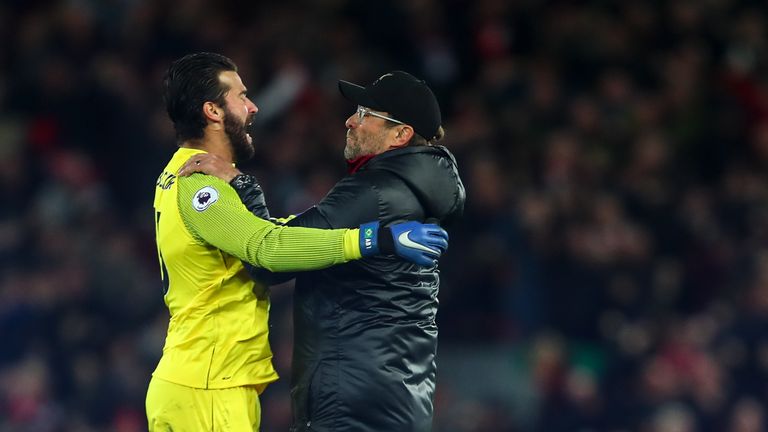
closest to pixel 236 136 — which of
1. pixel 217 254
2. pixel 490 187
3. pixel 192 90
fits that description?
pixel 192 90

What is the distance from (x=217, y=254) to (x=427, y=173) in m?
0.77

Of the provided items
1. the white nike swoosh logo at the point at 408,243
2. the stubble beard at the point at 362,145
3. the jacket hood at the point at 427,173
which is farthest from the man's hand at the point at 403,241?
the stubble beard at the point at 362,145

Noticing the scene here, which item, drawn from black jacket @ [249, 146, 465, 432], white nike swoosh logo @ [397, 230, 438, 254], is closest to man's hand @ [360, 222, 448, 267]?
white nike swoosh logo @ [397, 230, 438, 254]

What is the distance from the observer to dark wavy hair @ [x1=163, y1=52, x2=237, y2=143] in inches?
176

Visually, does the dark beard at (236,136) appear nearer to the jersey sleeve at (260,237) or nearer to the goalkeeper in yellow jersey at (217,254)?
the goalkeeper in yellow jersey at (217,254)

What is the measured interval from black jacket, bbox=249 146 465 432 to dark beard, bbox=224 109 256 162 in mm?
368

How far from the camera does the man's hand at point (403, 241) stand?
4.18 metres

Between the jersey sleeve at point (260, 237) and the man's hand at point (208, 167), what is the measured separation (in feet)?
0.15

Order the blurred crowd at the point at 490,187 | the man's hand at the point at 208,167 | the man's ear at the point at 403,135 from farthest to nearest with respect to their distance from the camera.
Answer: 1. the blurred crowd at the point at 490,187
2. the man's ear at the point at 403,135
3. the man's hand at the point at 208,167

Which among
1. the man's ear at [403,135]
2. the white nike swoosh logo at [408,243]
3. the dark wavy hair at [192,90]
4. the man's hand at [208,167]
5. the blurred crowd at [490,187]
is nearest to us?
the white nike swoosh logo at [408,243]

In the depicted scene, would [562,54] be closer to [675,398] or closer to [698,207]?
[698,207]

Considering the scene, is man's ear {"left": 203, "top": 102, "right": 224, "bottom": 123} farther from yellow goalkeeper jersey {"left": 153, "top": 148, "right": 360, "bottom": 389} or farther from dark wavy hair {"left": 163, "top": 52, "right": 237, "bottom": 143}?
yellow goalkeeper jersey {"left": 153, "top": 148, "right": 360, "bottom": 389}

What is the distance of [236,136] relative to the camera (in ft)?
15.0

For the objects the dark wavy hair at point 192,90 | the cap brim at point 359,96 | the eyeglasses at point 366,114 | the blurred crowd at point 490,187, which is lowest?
the blurred crowd at point 490,187
